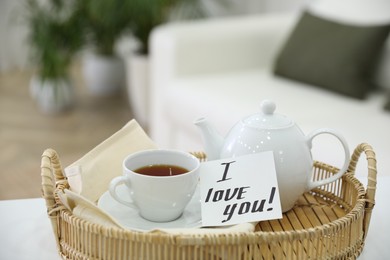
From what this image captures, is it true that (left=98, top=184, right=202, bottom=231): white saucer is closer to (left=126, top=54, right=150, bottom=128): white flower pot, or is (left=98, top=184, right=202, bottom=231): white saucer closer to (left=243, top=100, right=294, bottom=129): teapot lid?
(left=243, top=100, right=294, bottom=129): teapot lid

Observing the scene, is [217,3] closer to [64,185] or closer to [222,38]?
[222,38]

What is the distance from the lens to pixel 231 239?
80 centimetres

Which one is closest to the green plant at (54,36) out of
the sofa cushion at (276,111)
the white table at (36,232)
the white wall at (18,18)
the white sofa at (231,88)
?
the white wall at (18,18)

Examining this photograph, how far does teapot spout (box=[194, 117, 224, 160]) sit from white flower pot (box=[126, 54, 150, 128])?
2018mm

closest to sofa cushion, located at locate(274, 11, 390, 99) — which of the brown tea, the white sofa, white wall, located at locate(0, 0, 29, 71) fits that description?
the white sofa

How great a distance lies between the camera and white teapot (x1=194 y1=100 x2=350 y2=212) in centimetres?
96

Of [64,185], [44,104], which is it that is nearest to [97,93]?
[44,104]

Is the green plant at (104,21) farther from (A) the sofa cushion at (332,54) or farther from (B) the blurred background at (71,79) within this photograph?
(A) the sofa cushion at (332,54)

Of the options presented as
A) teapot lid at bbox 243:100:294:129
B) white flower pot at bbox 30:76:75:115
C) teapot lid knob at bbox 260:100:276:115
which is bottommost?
white flower pot at bbox 30:76:75:115

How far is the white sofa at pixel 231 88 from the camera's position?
76.7 inches

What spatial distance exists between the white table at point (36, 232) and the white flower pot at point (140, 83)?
200 cm

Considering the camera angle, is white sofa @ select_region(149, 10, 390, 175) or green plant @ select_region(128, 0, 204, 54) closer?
white sofa @ select_region(149, 10, 390, 175)

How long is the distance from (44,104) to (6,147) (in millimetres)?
486

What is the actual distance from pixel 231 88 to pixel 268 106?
1221 mm
